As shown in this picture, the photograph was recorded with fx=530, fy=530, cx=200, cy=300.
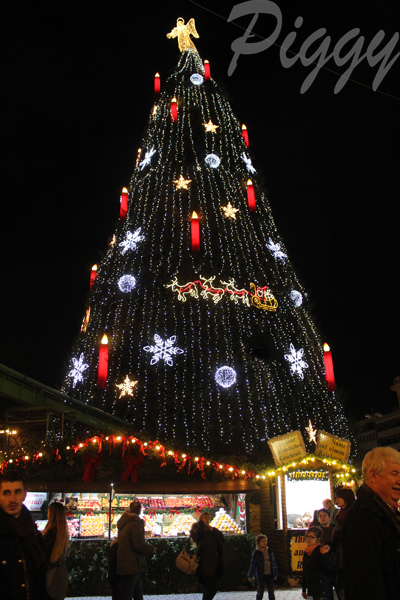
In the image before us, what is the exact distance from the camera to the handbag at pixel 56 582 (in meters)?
4.65

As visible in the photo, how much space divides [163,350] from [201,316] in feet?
7.90

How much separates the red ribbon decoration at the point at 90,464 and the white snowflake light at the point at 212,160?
2046cm

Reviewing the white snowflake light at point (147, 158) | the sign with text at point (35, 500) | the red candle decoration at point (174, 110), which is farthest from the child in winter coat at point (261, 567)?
the red candle decoration at point (174, 110)

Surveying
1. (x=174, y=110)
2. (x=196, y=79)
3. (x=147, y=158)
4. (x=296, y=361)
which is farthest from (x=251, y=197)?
(x=196, y=79)

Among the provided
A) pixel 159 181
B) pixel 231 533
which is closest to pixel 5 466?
pixel 231 533

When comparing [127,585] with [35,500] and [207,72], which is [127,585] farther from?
[207,72]

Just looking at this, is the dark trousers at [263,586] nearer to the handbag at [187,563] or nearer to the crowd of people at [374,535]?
the handbag at [187,563]

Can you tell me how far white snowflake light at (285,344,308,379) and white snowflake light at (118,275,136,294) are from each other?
8.04 meters

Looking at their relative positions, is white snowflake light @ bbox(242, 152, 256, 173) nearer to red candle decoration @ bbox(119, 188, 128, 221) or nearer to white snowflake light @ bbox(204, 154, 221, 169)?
white snowflake light @ bbox(204, 154, 221, 169)

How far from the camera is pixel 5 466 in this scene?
1280 cm

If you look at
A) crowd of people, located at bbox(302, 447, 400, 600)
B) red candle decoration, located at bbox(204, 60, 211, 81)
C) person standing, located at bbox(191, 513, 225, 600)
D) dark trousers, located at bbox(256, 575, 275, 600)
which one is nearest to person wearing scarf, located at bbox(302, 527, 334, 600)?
person standing, located at bbox(191, 513, 225, 600)

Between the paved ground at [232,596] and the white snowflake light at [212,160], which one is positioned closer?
the paved ground at [232,596]

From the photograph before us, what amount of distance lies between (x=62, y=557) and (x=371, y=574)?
317cm

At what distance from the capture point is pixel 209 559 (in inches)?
331
